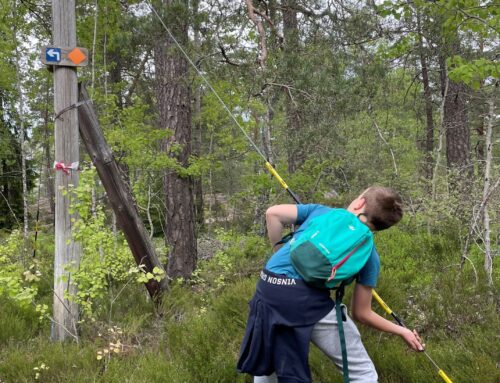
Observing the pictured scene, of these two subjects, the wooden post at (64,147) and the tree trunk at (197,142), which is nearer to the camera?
the wooden post at (64,147)

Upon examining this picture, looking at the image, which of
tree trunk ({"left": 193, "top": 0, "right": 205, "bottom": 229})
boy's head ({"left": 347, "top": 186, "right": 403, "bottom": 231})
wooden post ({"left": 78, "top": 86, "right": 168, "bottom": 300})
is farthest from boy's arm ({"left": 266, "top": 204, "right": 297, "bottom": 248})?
tree trunk ({"left": 193, "top": 0, "right": 205, "bottom": 229})

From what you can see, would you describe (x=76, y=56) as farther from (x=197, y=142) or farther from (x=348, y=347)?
(x=197, y=142)

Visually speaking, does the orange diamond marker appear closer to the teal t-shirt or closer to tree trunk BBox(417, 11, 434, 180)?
the teal t-shirt

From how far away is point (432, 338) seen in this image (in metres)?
3.94

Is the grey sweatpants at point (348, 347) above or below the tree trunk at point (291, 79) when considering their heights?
below

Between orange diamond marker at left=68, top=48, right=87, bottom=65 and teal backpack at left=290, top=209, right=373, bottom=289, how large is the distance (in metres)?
3.34

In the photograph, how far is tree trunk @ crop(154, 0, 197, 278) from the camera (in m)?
7.04

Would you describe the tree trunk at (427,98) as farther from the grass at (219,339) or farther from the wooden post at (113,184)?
the wooden post at (113,184)

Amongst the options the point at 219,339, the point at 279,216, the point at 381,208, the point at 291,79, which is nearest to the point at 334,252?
the point at 381,208

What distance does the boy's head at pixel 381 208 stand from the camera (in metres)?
2.09

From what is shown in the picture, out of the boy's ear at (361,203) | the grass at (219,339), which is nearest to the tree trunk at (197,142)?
the grass at (219,339)

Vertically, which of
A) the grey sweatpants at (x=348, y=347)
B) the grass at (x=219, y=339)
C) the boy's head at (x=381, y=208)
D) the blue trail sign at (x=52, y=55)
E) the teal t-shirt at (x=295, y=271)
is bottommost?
the grass at (x=219, y=339)

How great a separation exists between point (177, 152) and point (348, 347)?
17.7ft

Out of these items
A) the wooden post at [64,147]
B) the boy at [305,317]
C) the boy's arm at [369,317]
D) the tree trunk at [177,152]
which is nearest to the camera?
the boy at [305,317]
